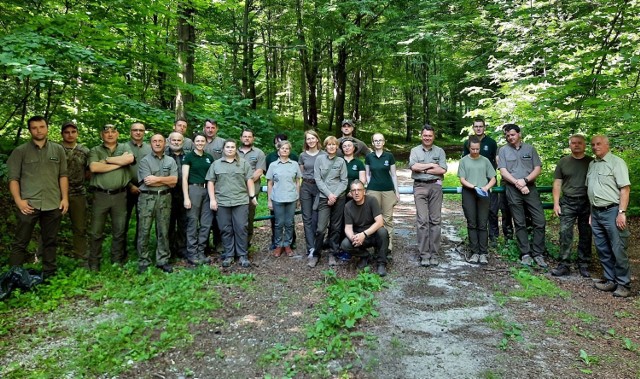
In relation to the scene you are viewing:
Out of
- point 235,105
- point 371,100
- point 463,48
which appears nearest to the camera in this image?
point 235,105

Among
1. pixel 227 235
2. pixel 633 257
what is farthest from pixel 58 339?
pixel 633 257

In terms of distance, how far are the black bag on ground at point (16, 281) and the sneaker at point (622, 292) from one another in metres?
7.20

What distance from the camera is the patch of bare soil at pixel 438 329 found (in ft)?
10.6

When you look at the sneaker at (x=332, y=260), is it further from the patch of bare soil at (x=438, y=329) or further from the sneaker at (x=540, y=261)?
the sneaker at (x=540, y=261)

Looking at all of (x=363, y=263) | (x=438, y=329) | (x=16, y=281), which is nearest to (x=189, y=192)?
(x=16, y=281)

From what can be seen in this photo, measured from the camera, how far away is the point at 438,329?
3.93 meters

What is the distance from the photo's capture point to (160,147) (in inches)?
214

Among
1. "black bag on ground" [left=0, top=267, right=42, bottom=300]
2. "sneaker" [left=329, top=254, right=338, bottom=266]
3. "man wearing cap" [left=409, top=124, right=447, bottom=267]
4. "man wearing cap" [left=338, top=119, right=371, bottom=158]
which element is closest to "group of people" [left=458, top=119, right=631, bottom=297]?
"man wearing cap" [left=409, top=124, right=447, bottom=267]

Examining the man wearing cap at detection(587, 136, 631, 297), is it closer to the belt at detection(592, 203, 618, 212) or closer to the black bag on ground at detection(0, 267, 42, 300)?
the belt at detection(592, 203, 618, 212)

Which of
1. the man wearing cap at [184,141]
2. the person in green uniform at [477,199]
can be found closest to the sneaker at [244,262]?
the man wearing cap at [184,141]

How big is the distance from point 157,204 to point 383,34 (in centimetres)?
1092

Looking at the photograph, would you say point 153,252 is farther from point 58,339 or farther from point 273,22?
point 273,22

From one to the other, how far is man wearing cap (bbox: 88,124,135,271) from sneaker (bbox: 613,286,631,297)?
21.8 ft

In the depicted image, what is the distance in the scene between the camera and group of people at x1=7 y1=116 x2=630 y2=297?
505cm
